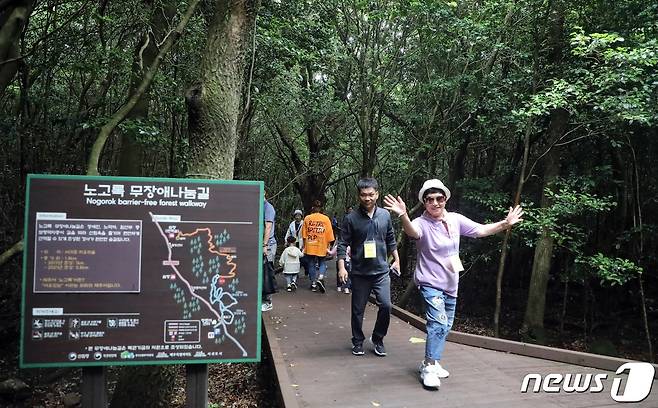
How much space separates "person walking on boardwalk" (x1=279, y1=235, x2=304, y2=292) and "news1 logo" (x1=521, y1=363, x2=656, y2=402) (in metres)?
5.55

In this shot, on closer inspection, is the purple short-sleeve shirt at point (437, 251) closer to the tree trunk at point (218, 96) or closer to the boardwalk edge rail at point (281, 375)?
the boardwalk edge rail at point (281, 375)

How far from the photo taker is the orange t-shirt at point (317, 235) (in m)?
9.31

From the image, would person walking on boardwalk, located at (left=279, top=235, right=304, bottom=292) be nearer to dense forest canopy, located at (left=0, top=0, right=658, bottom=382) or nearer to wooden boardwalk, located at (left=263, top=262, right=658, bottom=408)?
dense forest canopy, located at (left=0, top=0, right=658, bottom=382)

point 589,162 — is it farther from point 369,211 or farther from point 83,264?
point 83,264

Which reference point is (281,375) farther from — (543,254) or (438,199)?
(543,254)

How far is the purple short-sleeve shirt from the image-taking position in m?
4.32

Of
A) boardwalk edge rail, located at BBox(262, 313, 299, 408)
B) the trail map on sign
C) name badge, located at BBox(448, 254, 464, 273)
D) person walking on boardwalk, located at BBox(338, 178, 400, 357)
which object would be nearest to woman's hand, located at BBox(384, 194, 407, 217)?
name badge, located at BBox(448, 254, 464, 273)

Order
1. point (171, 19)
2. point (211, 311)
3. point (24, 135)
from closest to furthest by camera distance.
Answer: point (211, 311)
point (171, 19)
point (24, 135)

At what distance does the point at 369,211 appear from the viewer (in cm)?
516

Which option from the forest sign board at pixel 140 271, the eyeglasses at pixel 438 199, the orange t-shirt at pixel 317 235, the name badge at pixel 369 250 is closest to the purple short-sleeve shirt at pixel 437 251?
the eyeglasses at pixel 438 199

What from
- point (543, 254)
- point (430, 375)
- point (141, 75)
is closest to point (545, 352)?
point (430, 375)

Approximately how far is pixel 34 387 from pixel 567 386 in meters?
7.84

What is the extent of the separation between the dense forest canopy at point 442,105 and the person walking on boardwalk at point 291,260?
241cm

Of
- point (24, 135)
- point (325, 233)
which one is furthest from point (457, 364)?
point (24, 135)
